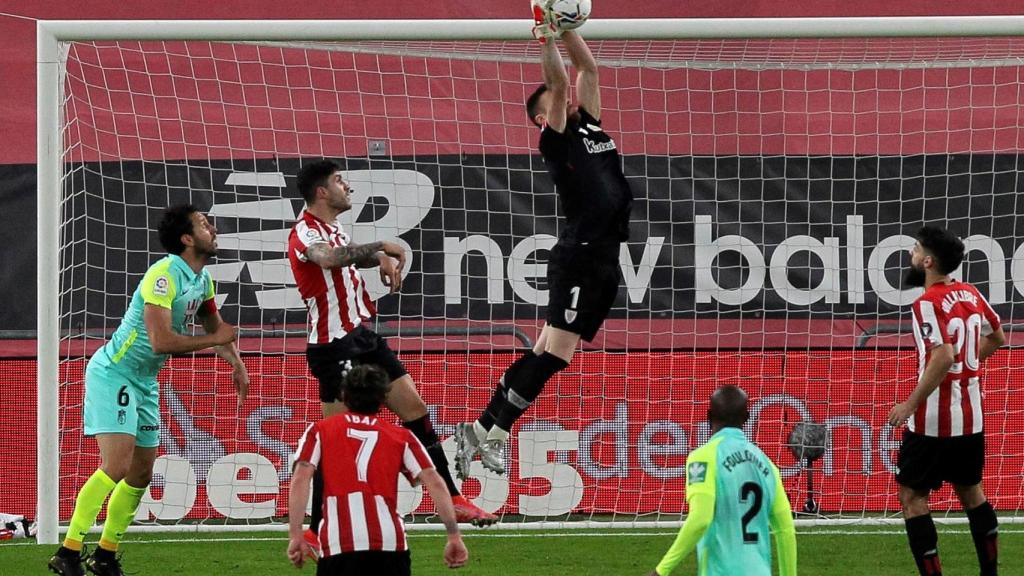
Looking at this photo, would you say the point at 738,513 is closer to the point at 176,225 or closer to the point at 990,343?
the point at 990,343

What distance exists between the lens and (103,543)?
7.79 meters

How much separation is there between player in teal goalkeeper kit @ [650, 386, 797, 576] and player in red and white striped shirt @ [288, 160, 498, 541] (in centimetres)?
241

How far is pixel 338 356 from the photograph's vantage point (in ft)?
23.3

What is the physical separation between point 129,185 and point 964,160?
680cm

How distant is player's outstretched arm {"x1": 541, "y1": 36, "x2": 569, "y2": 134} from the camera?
21.3 feet

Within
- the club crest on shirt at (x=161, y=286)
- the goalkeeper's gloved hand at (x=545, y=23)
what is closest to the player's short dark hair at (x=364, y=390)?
the goalkeeper's gloved hand at (x=545, y=23)

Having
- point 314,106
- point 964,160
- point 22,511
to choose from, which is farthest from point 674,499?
point 22,511

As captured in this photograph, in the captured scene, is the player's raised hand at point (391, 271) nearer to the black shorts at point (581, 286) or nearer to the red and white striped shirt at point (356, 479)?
the black shorts at point (581, 286)

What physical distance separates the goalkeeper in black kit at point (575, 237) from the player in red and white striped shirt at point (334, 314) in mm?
392

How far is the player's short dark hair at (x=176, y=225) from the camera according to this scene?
25.5 feet

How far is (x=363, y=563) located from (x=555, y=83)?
2.51m

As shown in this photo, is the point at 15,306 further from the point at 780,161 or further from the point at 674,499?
the point at 780,161

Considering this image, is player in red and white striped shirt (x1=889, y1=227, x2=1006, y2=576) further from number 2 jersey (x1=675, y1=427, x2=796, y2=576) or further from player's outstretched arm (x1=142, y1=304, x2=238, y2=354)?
player's outstretched arm (x1=142, y1=304, x2=238, y2=354)

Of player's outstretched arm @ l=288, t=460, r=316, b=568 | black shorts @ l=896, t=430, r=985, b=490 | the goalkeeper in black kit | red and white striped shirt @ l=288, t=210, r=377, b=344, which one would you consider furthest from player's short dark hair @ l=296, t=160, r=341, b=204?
black shorts @ l=896, t=430, r=985, b=490
